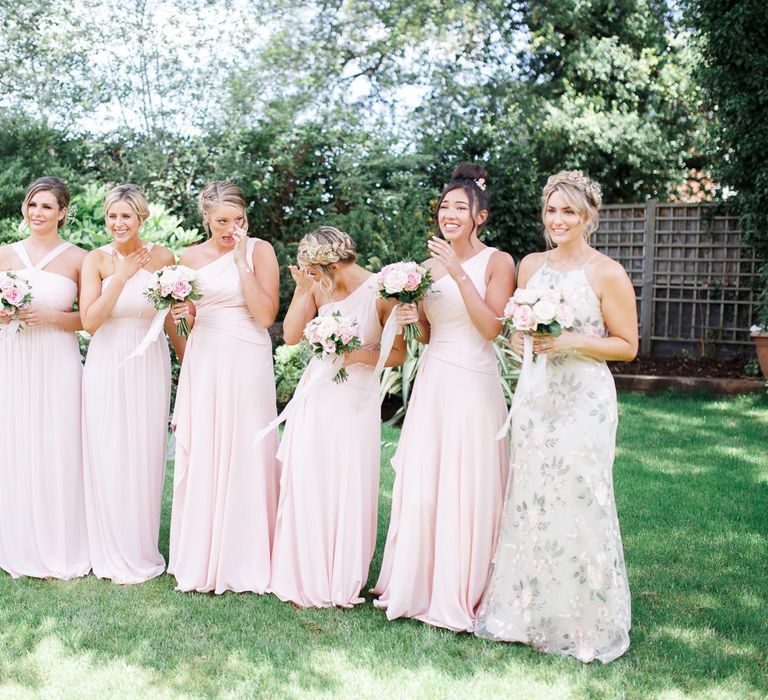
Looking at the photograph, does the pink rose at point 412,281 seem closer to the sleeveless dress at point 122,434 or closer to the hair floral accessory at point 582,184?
the hair floral accessory at point 582,184

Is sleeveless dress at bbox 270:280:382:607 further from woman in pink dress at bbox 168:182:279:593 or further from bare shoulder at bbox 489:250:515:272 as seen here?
bare shoulder at bbox 489:250:515:272

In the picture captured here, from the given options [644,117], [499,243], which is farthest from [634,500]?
[644,117]

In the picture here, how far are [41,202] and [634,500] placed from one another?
491cm

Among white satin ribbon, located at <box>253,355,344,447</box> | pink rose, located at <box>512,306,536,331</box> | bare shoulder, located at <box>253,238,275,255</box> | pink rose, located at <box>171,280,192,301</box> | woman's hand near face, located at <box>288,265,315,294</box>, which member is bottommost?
white satin ribbon, located at <box>253,355,344,447</box>

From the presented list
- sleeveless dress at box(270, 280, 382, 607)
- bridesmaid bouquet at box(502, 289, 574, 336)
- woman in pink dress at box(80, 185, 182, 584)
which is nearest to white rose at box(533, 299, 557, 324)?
bridesmaid bouquet at box(502, 289, 574, 336)

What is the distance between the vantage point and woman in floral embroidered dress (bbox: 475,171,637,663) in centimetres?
411

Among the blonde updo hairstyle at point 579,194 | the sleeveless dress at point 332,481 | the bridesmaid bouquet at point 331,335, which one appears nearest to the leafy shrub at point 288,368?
the sleeveless dress at point 332,481

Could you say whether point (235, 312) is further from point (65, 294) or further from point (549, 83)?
point (549, 83)

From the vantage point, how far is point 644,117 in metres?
18.2

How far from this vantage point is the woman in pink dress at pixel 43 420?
17.5 feet

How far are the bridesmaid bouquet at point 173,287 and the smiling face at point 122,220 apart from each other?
1.69ft

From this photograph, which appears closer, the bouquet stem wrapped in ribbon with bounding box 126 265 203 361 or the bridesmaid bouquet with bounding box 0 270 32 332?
the bouquet stem wrapped in ribbon with bounding box 126 265 203 361

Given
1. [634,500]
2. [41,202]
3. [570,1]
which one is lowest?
[634,500]

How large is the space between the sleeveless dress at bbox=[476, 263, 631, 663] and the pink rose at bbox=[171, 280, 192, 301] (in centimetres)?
184
